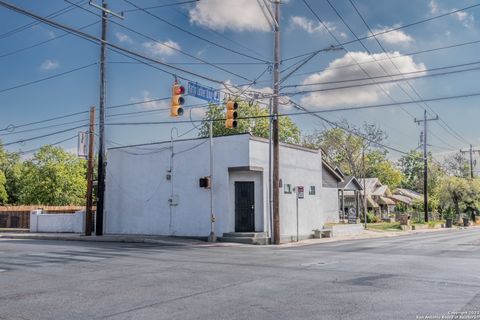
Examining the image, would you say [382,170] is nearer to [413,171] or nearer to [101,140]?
[413,171]

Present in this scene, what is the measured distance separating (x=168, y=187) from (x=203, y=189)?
2.40 meters

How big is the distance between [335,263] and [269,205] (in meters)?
10.8

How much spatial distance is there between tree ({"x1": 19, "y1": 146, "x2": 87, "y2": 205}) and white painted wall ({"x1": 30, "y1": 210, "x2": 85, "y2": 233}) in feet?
58.7

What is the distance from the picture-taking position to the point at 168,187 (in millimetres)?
26109

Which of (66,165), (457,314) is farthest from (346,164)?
(457,314)

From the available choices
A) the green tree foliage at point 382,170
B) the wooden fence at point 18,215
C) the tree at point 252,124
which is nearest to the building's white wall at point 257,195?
the wooden fence at point 18,215

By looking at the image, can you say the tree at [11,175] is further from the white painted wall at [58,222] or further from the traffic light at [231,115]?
the traffic light at [231,115]

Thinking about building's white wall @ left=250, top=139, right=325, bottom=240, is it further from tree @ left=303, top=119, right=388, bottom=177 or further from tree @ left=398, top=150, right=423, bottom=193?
tree @ left=398, top=150, right=423, bottom=193

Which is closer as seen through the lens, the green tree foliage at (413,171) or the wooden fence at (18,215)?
the wooden fence at (18,215)

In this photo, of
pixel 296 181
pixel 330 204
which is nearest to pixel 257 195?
pixel 296 181

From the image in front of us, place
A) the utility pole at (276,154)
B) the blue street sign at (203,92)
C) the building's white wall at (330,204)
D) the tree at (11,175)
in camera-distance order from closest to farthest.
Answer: the blue street sign at (203,92)
the utility pole at (276,154)
the building's white wall at (330,204)
the tree at (11,175)

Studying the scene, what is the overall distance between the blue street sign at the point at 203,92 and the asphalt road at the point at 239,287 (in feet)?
20.1

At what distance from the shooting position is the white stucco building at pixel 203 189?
2434 cm

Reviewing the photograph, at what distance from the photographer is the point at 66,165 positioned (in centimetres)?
5272
